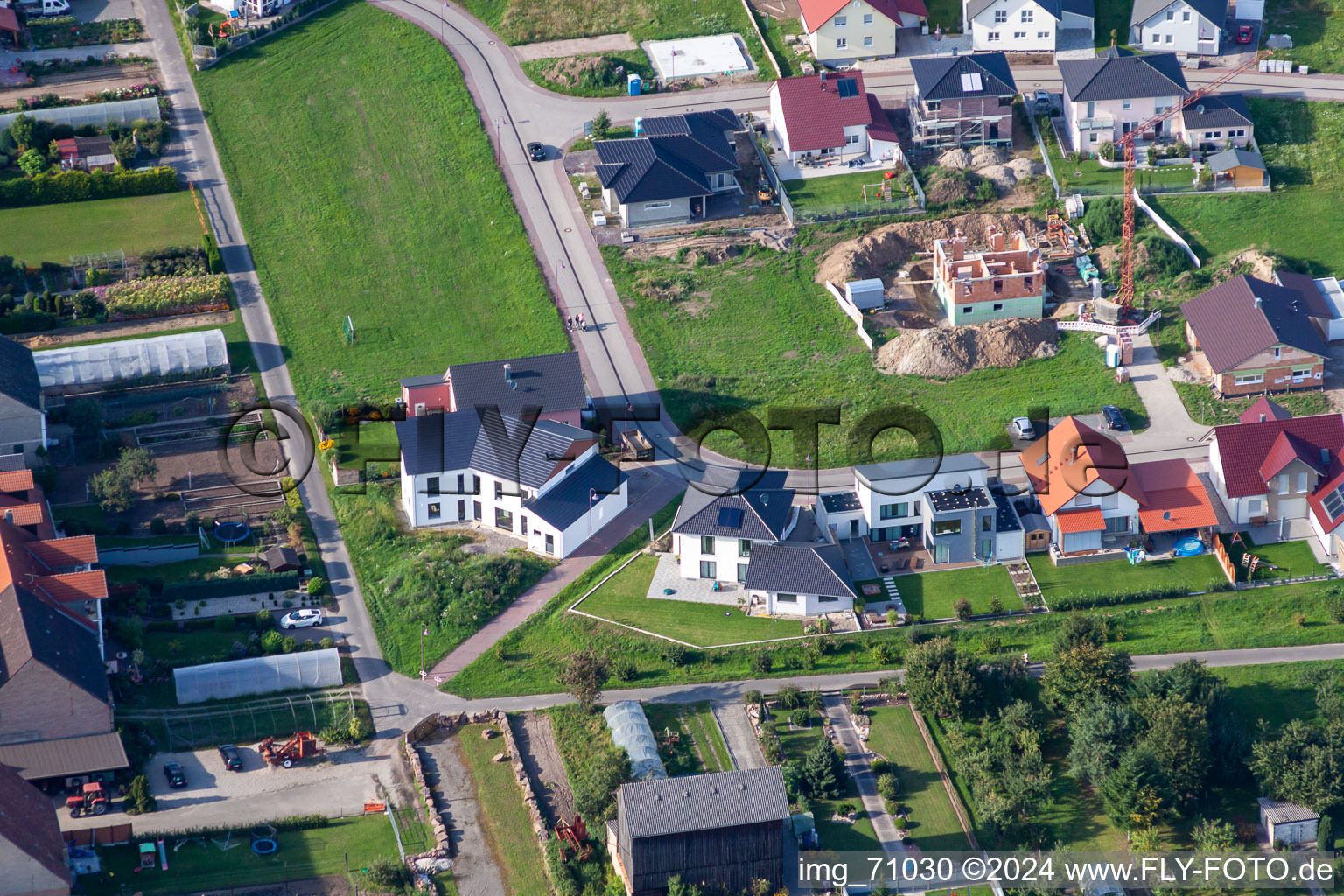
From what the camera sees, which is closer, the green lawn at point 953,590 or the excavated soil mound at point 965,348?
the green lawn at point 953,590

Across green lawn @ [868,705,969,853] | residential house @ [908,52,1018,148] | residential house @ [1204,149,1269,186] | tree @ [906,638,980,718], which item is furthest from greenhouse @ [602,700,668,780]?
residential house @ [1204,149,1269,186]

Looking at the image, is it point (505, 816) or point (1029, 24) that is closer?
point (505, 816)

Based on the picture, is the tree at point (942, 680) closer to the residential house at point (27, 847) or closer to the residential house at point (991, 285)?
the residential house at point (991, 285)

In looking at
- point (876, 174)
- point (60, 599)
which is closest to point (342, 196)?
point (876, 174)

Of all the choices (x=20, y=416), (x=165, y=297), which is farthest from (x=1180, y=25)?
(x=20, y=416)

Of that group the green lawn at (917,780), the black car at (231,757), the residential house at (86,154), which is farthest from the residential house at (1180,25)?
the black car at (231,757)

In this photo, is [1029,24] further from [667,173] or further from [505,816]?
[505,816]

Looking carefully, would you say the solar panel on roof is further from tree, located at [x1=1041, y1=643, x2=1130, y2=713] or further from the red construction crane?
the red construction crane
